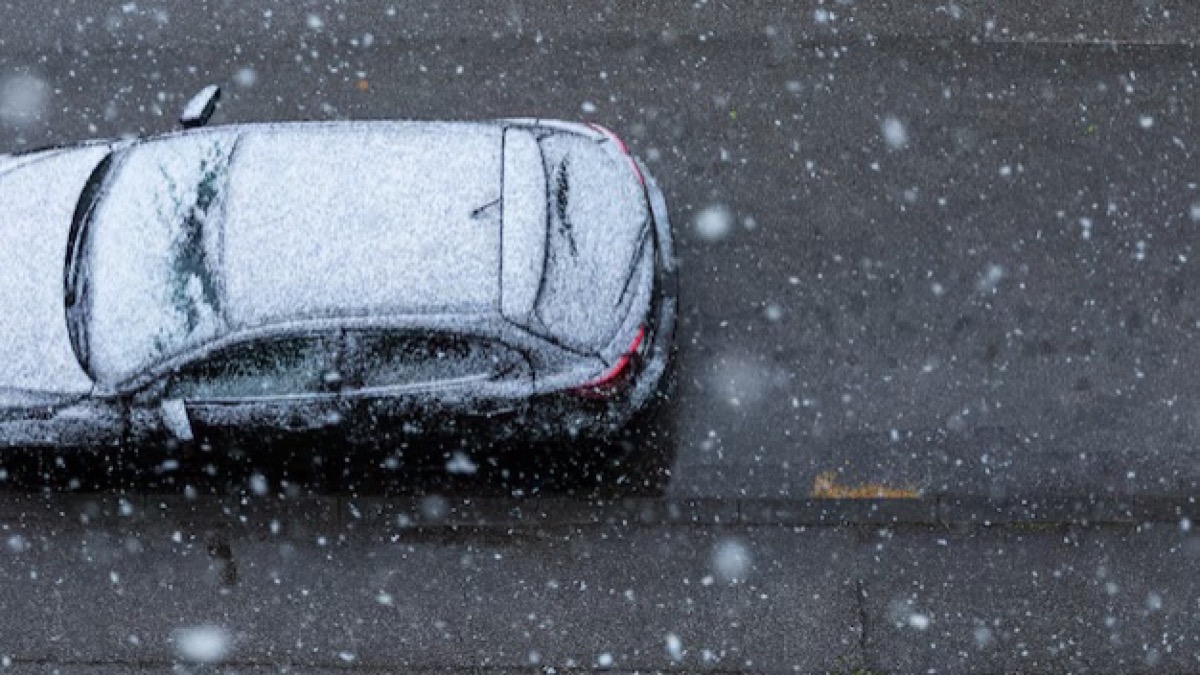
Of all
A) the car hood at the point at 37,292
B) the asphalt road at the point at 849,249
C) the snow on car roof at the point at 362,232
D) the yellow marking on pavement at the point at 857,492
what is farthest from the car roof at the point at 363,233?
the yellow marking on pavement at the point at 857,492

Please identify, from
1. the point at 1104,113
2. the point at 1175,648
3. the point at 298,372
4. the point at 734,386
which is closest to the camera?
the point at 298,372

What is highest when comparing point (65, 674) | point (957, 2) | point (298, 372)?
point (957, 2)

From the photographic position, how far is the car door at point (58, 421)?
5.75 metres

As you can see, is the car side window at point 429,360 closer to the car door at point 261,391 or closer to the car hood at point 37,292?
the car door at point 261,391

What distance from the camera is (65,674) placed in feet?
21.0

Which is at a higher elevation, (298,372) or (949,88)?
(949,88)

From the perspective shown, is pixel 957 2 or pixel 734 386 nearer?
pixel 734 386

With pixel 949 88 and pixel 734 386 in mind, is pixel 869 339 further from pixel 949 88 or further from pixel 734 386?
pixel 949 88

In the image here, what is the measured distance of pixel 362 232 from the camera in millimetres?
5426

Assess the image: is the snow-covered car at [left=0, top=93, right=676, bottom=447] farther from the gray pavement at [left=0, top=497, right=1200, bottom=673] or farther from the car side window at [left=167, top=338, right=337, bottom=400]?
the gray pavement at [left=0, top=497, right=1200, bottom=673]

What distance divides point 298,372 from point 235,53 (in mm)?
2969

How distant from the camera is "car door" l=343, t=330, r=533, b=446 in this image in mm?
5512

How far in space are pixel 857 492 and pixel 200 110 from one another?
418 cm

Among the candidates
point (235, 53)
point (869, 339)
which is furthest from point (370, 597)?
point (235, 53)
